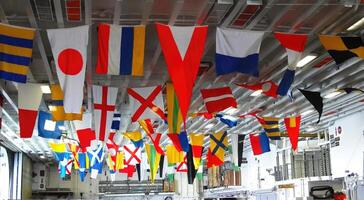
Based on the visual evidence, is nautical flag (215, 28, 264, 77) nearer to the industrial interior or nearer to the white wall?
the industrial interior

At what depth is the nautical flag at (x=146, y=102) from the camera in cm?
1005

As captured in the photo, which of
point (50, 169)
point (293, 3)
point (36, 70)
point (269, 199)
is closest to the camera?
point (293, 3)

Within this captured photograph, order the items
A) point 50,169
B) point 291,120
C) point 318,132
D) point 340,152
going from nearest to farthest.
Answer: point 291,120 < point 340,152 < point 318,132 < point 50,169

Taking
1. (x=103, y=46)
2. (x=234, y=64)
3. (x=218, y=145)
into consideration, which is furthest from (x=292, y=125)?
(x=103, y=46)

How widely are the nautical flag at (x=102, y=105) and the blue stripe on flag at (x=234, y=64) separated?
10.5 feet

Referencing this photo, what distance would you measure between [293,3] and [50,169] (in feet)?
75.6

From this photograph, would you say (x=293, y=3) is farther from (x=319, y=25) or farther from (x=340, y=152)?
(x=340, y=152)

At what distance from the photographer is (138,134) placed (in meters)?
15.3

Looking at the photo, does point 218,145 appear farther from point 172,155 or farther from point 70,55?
point 70,55

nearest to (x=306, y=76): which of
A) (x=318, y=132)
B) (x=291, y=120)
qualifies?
(x=291, y=120)

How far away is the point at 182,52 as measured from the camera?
22.0ft

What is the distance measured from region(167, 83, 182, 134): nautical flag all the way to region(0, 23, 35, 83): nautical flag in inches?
129

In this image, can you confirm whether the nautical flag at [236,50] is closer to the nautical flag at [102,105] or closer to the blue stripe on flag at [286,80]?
the blue stripe on flag at [286,80]

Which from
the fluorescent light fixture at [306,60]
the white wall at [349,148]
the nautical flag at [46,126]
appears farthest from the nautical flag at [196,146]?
the fluorescent light fixture at [306,60]
